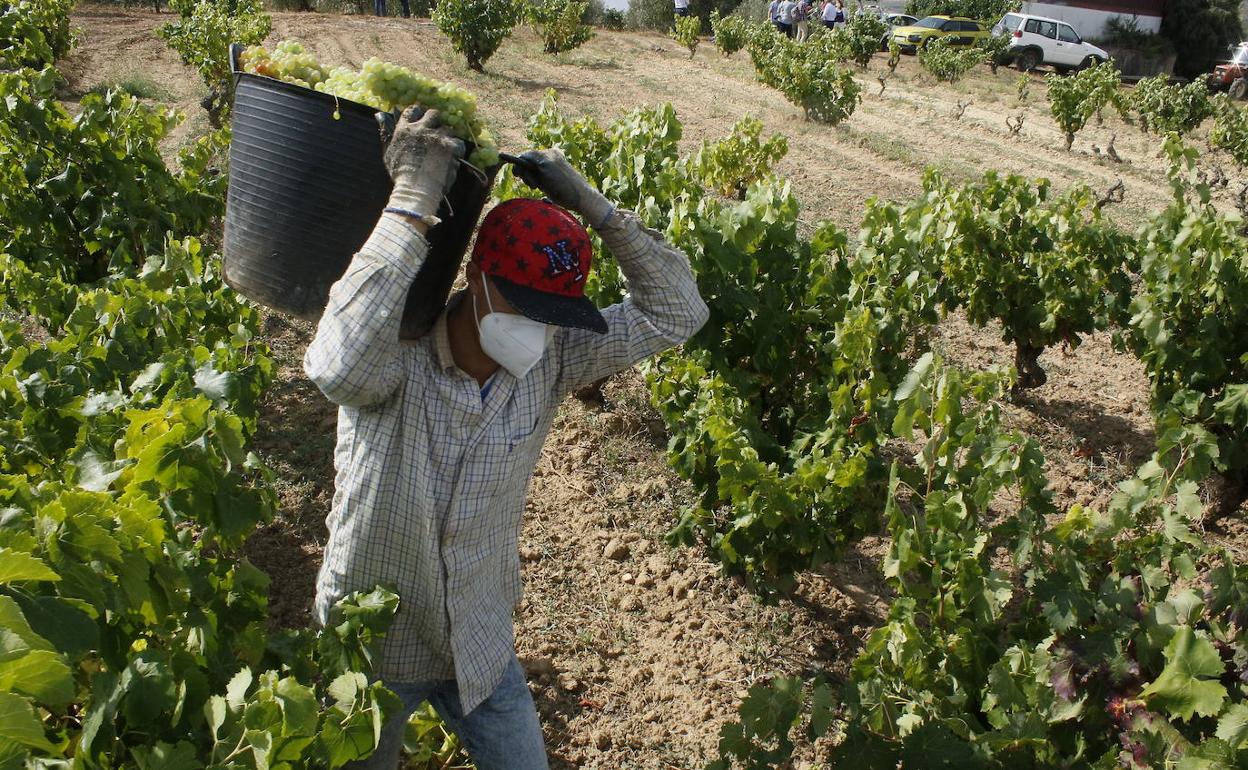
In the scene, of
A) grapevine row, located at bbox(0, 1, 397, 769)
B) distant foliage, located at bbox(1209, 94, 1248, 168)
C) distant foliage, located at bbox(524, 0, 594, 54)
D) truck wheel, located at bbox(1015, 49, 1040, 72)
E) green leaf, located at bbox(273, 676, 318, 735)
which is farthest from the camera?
truck wheel, located at bbox(1015, 49, 1040, 72)

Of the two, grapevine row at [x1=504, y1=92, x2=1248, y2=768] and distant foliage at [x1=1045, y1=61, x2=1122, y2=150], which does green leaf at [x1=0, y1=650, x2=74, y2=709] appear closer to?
grapevine row at [x1=504, y1=92, x2=1248, y2=768]

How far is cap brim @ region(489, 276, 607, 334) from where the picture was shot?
1.86m

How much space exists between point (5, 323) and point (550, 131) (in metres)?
3.24

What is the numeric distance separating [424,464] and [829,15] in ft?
88.4

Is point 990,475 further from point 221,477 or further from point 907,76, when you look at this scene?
point 907,76

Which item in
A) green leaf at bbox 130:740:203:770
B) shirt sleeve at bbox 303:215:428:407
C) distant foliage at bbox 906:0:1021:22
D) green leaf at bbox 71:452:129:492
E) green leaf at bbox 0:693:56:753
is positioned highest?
distant foliage at bbox 906:0:1021:22

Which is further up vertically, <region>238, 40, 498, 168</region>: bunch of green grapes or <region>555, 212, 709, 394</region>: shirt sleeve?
<region>238, 40, 498, 168</region>: bunch of green grapes

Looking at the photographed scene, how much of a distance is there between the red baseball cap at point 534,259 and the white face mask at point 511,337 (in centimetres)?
5

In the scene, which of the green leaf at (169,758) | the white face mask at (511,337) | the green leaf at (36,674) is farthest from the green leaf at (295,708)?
the white face mask at (511,337)

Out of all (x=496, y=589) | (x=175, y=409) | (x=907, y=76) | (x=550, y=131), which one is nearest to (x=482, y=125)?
(x=175, y=409)

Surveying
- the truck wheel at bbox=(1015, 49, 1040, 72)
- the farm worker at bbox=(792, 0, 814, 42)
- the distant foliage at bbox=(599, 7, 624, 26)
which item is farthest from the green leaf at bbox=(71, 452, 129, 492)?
the distant foliage at bbox=(599, 7, 624, 26)

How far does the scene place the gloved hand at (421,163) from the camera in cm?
169

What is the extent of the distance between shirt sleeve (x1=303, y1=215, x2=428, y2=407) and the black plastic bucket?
0.09 m

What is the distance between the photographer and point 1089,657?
2205mm
